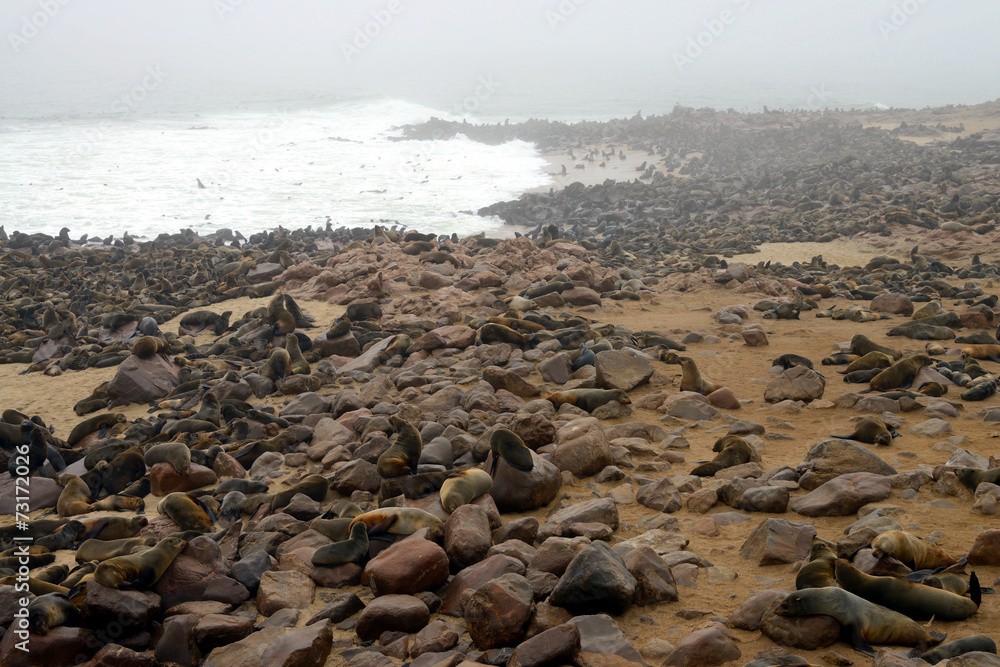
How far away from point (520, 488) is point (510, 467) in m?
0.15

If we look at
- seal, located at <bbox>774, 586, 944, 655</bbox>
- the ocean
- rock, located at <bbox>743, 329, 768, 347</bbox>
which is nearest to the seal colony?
seal, located at <bbox>774, 586, 944, 655</bbox>

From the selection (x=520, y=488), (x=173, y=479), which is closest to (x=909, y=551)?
(x=520, y=488)

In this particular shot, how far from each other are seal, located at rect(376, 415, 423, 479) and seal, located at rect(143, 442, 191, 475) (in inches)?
64.1

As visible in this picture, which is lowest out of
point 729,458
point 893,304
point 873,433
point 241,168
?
point 729,458

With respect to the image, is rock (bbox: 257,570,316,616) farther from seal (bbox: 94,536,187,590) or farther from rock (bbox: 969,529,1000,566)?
rock (bbox: 969,529,1000,566)

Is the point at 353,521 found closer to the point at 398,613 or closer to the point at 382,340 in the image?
the point at 398,613

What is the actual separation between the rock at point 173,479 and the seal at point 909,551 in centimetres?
461

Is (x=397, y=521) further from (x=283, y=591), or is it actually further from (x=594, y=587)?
(x=594, y=587)

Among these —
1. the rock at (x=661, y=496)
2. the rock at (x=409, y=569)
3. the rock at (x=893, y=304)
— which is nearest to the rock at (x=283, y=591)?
the rock at (x=409, y=569)

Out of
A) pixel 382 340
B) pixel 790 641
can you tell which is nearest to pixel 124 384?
pixel 382 340

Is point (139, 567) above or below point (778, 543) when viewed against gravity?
below

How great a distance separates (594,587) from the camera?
300cm

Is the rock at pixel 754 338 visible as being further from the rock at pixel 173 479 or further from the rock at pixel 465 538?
the rock at pixel 173 479

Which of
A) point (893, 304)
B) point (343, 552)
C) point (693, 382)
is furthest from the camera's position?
point (893, 304)
